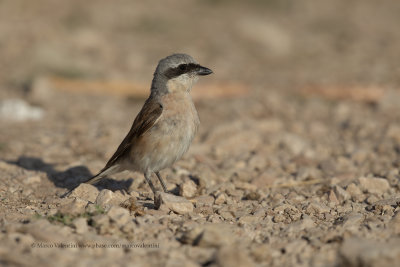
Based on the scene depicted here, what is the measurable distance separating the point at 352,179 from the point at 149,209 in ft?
9.20

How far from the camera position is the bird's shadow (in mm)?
7039

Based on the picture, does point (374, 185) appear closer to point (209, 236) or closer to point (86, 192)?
point (209, 236)

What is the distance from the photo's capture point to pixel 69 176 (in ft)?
24.1

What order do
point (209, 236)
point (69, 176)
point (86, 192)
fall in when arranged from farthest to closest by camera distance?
point (69, 176) → point (86, 192) → point (209, 236)

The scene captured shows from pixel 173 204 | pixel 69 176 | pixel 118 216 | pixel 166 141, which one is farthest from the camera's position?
pixel 69 176

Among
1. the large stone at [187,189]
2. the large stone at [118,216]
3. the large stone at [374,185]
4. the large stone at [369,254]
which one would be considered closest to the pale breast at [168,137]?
the large stone at [187,189]

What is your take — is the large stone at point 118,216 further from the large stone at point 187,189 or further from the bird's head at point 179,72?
the bird's head at point 179,72

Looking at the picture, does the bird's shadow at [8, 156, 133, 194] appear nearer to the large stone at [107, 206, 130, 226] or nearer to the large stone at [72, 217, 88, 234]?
the large stone at [107, 206, 130, 226]

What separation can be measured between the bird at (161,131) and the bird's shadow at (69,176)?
431 millimetres

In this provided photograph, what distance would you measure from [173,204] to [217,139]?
12.3 feet

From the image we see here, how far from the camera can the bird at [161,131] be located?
249 inches

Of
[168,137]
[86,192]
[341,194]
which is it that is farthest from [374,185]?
[86,192]

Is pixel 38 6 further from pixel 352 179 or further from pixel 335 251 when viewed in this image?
pixel 335 251

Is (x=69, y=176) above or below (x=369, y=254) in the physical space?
below
